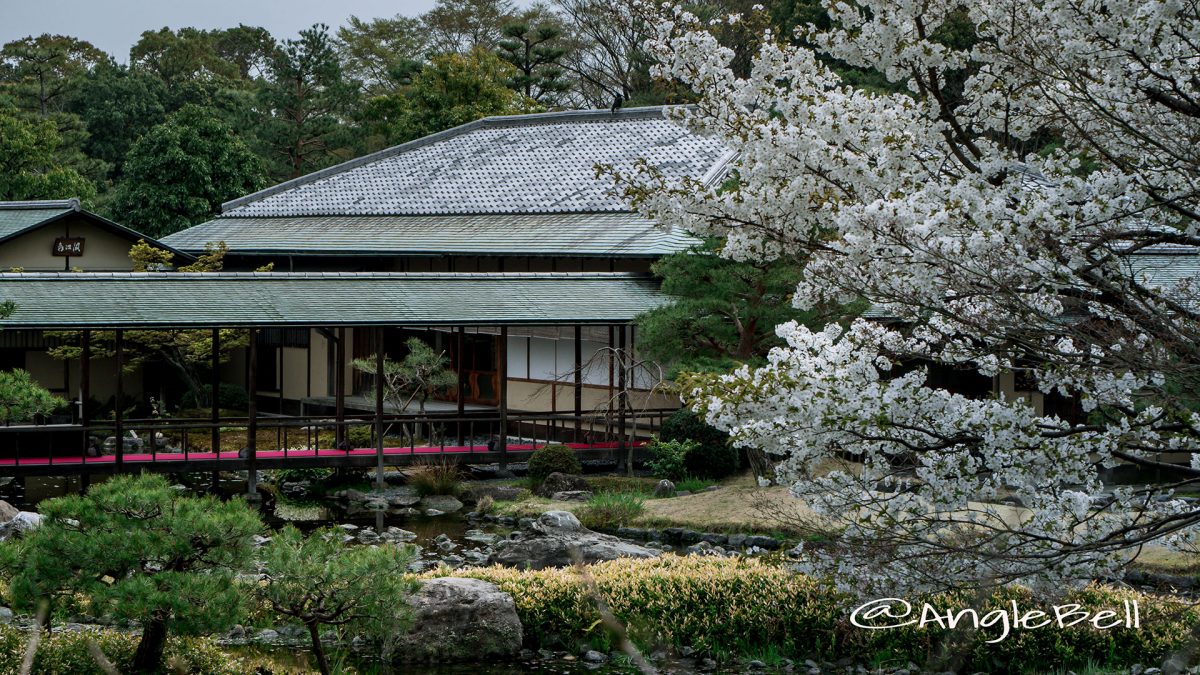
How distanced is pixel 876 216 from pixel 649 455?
14.5 m

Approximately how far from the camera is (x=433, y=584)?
10.9 m

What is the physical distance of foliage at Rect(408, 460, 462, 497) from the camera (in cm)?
1861

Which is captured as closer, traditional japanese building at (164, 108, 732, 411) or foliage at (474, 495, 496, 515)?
foliage at (474, 495, 496, 515)

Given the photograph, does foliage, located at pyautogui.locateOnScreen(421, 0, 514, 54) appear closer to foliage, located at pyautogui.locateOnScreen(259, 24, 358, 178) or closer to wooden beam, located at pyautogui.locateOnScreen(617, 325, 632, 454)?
foliage, located at pyautogui.locateOnScreen(259, 24, 358, 178)

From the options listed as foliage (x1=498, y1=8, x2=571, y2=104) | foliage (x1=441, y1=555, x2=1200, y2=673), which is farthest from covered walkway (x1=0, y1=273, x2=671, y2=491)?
foliage (x1=498, y1=8, x2=571, y2=104)

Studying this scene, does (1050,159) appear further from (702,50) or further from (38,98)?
(38,98)

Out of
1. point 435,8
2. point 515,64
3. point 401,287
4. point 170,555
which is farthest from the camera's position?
point 435,8

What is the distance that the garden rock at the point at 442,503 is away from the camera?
18.2 m

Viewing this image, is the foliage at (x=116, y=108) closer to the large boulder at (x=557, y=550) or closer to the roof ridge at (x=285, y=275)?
the roof ridge at (x=285, y=275)

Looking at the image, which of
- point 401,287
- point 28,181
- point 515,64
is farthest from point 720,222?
point 515,64

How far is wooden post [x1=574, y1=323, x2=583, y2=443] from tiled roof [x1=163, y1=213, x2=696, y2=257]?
7.29ft

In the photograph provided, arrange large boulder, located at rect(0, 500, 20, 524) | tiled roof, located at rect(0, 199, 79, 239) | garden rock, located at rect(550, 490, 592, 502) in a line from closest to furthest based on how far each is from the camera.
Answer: large boulder, located at rect(0, 500, 20, 524) → garden rock, located at rect(550, 490, 592, 502) → tiled roof, located at rect(0, 199, 79, 239)

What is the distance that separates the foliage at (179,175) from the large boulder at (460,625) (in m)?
26.0

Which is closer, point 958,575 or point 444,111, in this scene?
point 958,575
